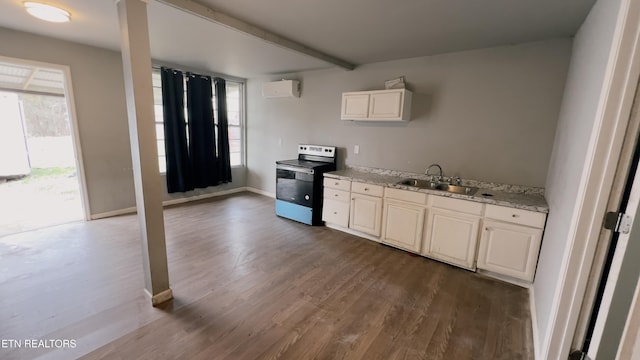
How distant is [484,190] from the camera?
3.11m

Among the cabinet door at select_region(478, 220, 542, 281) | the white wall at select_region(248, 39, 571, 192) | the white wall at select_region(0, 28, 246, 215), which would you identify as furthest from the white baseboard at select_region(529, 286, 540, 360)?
the white wall at select_region(0, 28, 246, 215)

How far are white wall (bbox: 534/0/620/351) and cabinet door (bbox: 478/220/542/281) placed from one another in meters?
0.21

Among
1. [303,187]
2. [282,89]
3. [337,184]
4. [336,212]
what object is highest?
[282,89]

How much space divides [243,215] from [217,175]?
4.93 feet

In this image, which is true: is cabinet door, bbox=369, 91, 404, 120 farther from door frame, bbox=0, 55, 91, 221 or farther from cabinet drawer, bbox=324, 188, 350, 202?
door frame, bbox=0, 55, 91, 221

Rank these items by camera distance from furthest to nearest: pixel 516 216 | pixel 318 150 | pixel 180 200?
1. pixel 180 200
2. pixel 318 150
3. pixel 516 216

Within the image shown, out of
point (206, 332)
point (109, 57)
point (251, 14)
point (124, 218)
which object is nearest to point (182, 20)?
point (251, 14)

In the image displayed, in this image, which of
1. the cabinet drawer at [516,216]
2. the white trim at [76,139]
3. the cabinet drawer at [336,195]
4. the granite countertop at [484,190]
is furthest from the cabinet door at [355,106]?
the white trim at [76,139]

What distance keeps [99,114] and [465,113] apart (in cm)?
505

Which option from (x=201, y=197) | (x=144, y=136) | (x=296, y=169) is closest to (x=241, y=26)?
(x=144, y=136)

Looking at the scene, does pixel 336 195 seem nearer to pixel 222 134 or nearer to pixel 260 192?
pixel 260 192

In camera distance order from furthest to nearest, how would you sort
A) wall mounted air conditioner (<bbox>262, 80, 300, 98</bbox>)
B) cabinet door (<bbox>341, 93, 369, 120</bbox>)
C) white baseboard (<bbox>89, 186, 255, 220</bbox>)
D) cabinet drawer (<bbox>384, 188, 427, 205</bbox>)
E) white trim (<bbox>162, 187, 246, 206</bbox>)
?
1. white trim (<bbox>162, 187, 246, 206</bbox>)
2. wall mounted air conditioner (<bbox>262, 80, 300, 98</bbox>)
3. white baseboard (<bbox>89, 186, 255, 220</bbox>)
4. cabinet door (<bbox>341, 93, 369, 120</bbox>)
5. cabinet drawer (<bbox>384, 188, 427, 205</bbox>)

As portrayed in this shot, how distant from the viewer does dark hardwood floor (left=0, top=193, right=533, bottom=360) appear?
1787mm

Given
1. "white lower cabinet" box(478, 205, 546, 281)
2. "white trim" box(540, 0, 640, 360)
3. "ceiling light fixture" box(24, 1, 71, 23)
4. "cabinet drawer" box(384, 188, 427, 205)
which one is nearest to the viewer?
"white trim" box(540, 0, 640, 360)
